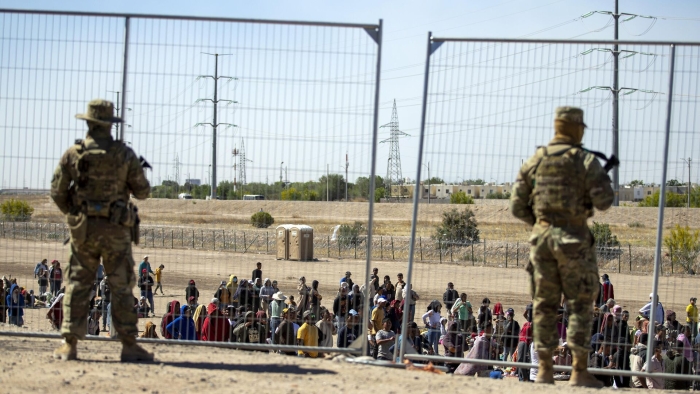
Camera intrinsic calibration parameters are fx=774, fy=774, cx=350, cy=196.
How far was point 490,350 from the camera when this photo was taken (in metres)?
9.85

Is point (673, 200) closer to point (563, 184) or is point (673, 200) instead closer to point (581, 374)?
point (563, 184)

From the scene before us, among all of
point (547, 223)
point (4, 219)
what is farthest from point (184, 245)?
point (547, 223)

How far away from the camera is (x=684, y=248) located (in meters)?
11.5

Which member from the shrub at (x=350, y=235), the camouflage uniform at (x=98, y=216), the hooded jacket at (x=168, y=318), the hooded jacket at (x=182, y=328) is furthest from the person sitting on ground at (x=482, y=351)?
the shrub at (x=350, y=235)

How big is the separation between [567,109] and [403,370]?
261 centimetres

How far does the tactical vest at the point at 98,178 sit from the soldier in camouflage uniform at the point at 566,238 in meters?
3.52

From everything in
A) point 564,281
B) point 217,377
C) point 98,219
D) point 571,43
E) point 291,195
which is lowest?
point 217,377

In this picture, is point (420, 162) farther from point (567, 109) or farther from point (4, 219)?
point (4, 219)

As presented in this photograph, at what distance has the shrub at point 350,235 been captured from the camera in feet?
98.4

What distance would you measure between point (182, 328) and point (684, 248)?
739cm

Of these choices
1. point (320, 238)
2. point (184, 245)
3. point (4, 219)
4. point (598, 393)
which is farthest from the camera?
point (320, 238)

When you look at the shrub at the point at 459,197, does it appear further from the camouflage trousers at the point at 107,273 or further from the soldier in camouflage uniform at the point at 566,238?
the camouflage trousers at the point at 107,273

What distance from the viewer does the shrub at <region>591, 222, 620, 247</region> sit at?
29.7 feet

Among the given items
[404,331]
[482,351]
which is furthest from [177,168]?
[482,351]
